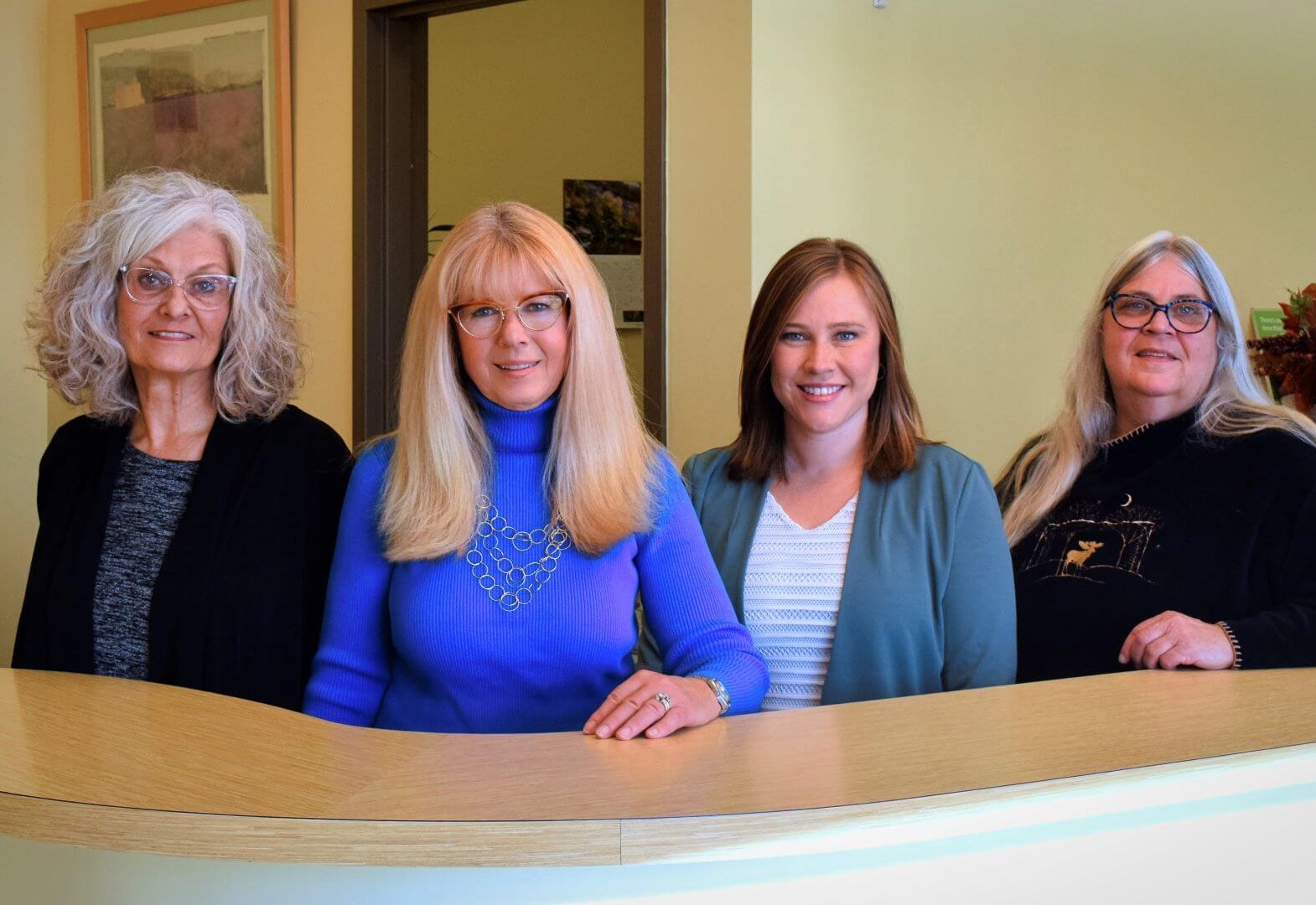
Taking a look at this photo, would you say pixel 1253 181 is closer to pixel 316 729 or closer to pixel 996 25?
pixel 996 25

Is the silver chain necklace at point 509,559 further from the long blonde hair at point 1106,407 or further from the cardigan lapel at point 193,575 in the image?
the long blonde hair at point 1106,407

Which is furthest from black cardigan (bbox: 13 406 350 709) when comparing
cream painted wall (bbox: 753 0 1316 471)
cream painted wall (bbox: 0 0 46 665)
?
cream painted wall (bbox: 0 0 46 665)

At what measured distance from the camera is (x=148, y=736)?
1682 mm

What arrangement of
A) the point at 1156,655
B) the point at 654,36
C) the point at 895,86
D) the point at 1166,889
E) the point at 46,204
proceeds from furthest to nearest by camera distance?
the point at 46,204 < the point at 895,86 < the point at 654,36 < the point at 1156,655 < the point at 1166,889

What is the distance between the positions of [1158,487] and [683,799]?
1.66 metres

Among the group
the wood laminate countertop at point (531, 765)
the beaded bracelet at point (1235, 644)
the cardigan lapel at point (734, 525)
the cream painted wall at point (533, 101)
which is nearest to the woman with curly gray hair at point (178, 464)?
the wood laminate countertop at point (531, 765)

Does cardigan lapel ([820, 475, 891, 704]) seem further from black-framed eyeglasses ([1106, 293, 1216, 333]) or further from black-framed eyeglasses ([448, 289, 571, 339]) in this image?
black-framed eyeglasses ([1106, 293, 1216, 333])

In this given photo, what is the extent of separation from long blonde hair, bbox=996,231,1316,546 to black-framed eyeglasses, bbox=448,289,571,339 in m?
1.23

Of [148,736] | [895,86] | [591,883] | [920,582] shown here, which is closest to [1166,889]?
[591,883]

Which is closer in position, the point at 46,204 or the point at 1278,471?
the point at 1278,471

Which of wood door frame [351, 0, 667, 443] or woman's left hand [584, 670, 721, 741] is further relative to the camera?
wood door frame [351, 0, 667, 443]

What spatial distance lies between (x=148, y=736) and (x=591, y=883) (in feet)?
2.29

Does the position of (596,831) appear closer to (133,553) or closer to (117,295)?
(133,553)

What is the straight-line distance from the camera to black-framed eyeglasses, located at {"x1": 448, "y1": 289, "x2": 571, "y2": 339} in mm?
2094
